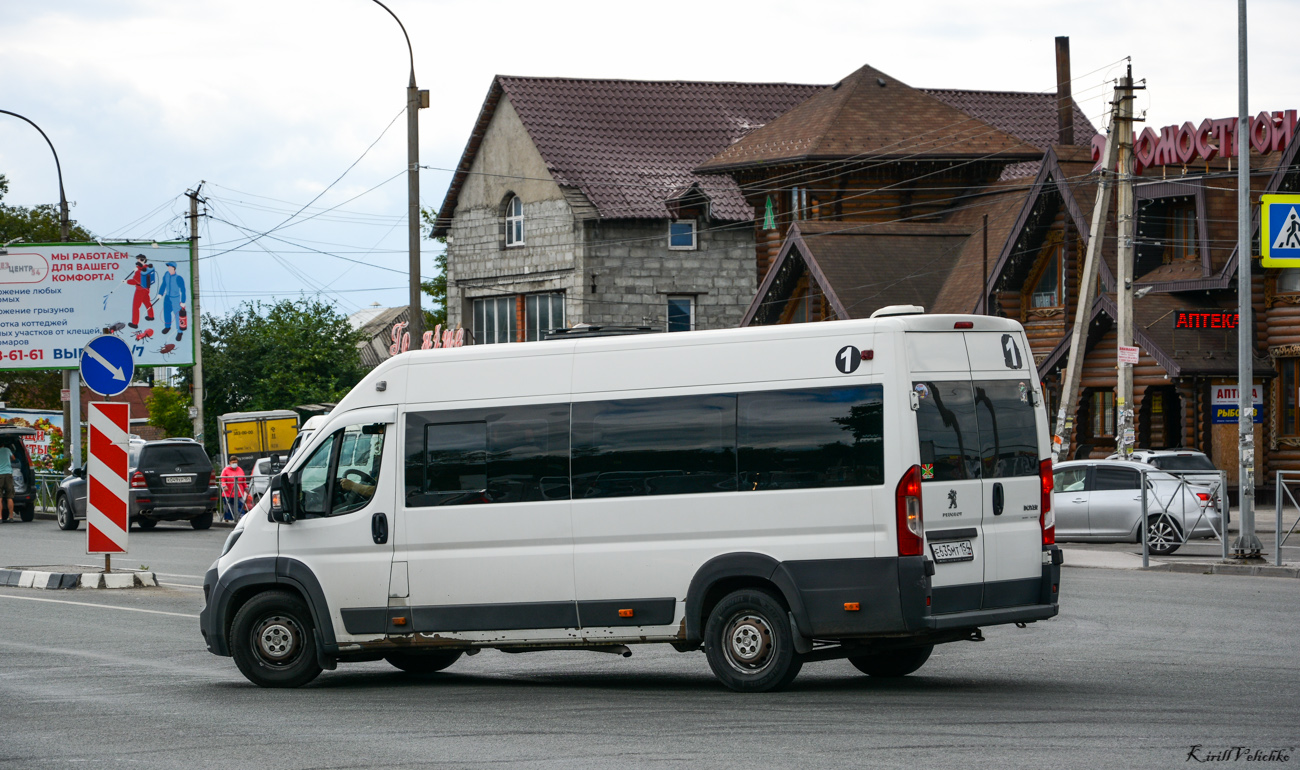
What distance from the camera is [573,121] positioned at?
169 feet

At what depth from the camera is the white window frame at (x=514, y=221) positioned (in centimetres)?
5156

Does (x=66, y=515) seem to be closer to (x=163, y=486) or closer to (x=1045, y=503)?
(x=163, y=486)

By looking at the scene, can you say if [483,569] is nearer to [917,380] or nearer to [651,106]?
[917,380]

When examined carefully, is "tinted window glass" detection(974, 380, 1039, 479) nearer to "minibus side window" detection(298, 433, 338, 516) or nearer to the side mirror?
"minibus side window" detection(298, 433, 338, 516)

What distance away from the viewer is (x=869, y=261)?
4312 centimetres

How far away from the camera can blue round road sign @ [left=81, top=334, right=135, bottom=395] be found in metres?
19.3

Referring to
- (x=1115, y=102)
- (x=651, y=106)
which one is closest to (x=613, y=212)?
(x=651, y=106)

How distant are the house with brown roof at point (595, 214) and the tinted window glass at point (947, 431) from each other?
1488 inches

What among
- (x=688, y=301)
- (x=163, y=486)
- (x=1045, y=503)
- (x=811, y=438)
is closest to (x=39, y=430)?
(x=688, y=301)

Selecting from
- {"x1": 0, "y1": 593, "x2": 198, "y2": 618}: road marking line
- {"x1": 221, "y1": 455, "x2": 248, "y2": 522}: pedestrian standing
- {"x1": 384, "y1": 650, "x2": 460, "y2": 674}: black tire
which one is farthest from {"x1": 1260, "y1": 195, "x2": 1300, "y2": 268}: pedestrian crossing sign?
{"x1": 221, "y1": 455, "x2": 248, "y2": 522}: pedestrian standing

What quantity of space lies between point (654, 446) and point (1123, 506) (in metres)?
16.5

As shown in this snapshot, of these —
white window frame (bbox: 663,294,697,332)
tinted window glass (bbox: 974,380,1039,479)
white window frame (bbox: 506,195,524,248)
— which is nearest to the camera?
Answer: tinted window glass (bbox: 974,380,1039,479)

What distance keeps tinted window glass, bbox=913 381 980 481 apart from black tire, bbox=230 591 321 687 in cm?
454

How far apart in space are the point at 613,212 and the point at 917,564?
3976 cm
